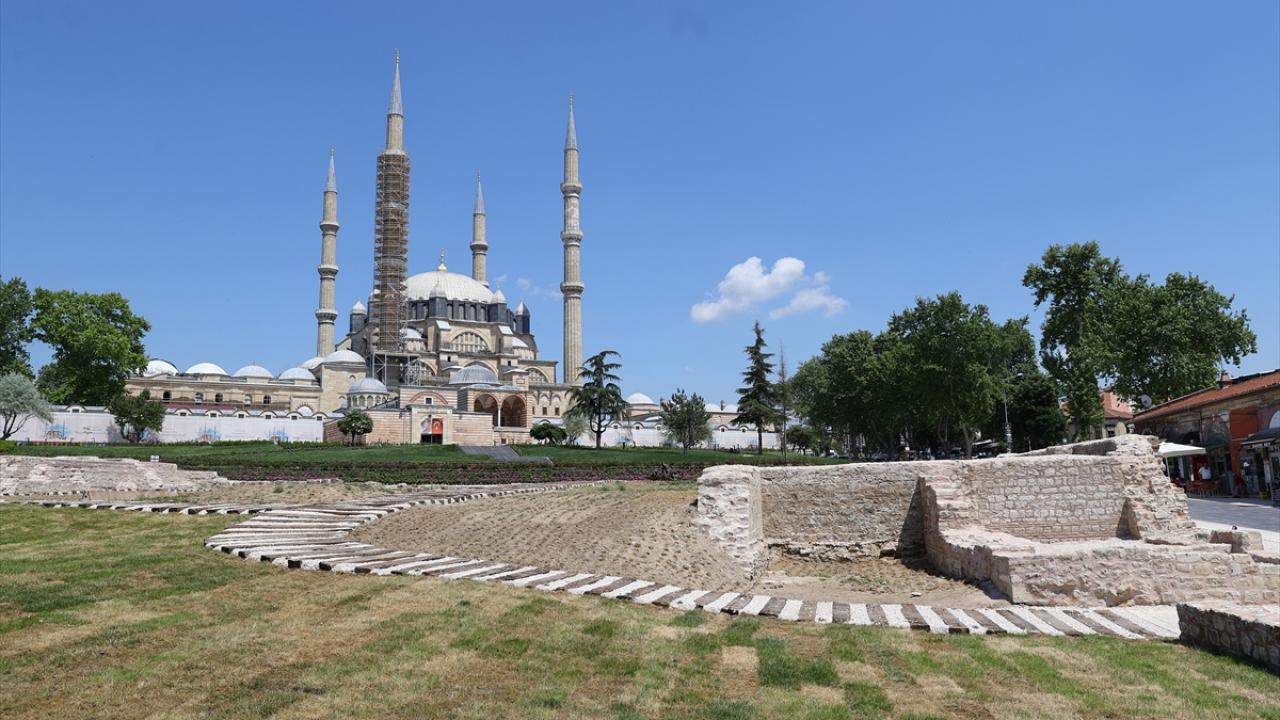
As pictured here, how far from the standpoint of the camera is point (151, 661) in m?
5.31

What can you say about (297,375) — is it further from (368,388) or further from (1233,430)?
(1233,430)

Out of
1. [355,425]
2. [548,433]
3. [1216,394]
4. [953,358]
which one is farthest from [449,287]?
[1216,394]

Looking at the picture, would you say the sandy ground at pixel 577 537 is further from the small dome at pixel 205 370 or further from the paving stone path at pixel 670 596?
the small dome at pixel 205 370

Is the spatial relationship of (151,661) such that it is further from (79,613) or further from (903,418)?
(903,418)

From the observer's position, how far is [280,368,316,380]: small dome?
7106 cm

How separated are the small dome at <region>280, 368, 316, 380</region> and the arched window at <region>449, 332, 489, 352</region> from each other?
1208 cm

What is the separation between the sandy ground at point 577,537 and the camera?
34.0 feet

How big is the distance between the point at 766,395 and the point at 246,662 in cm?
4675

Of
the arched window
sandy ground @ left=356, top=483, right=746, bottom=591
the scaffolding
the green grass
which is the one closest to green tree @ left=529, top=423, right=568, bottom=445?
the scaffolding

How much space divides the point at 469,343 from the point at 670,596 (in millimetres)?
69281

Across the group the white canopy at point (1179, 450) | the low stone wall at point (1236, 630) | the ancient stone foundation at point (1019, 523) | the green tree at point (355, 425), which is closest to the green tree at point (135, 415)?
the green tree at point (355, 425)

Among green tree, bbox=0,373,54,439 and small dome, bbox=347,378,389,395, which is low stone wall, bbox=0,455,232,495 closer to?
green tree, bbox=0,373,54,439

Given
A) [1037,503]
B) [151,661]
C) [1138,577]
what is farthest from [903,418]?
[151,661]

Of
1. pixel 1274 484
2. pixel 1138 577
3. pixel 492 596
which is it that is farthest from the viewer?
pixel 1274 484
